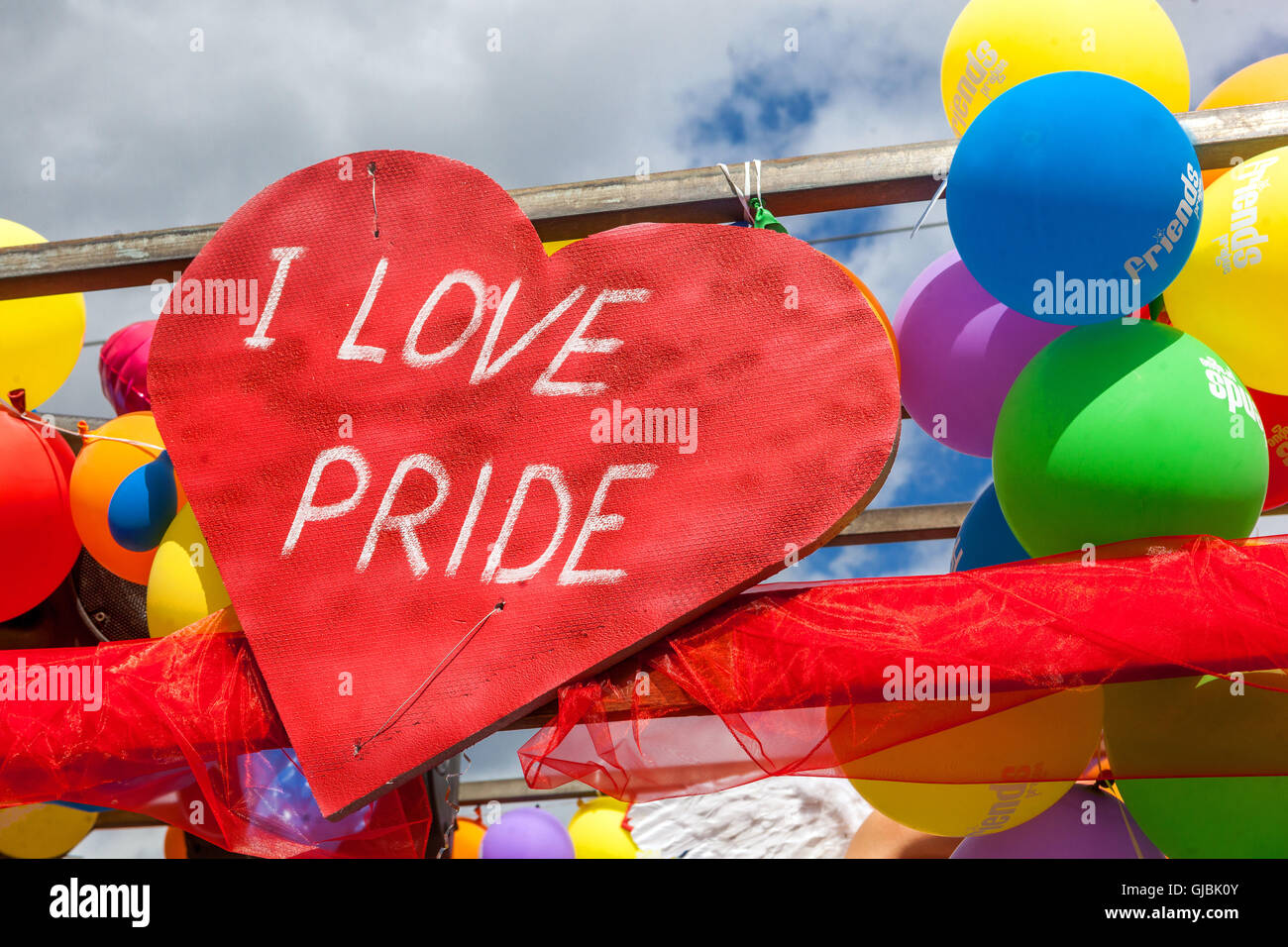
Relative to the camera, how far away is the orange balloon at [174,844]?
15.5 feet

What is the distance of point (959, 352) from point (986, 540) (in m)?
0.59

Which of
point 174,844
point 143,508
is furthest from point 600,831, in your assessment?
point 143,508

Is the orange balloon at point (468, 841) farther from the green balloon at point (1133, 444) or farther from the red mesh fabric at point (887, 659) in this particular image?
the green balloon at point (1133, 444)

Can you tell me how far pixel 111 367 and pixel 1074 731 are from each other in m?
→ 3.86

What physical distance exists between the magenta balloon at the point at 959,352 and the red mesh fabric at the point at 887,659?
0.70 metres

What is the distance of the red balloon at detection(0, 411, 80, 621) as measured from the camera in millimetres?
3631

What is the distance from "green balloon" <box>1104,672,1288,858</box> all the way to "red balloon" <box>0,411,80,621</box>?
328 centimetres

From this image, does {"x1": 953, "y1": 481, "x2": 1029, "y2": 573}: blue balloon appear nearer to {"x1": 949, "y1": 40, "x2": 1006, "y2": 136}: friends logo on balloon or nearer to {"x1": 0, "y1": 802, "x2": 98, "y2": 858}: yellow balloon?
{"x1": 949, "y1": 40, "x2": 1006, "y2": 136}: friends logo on balloon

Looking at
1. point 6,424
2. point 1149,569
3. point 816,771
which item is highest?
point 6,424

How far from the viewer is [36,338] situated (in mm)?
4109

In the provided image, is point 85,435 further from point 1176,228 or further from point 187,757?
point 1176,228
